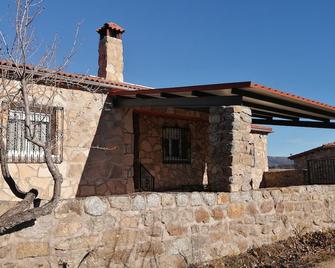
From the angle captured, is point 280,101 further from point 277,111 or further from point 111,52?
point 111,52

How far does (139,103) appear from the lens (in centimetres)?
899

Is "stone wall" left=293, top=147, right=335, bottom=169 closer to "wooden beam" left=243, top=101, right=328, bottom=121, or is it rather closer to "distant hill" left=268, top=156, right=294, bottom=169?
"distant hill" left=268, top=156, right=294, bottom=169

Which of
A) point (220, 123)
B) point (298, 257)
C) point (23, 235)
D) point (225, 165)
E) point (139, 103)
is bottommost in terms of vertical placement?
point (298, 257)

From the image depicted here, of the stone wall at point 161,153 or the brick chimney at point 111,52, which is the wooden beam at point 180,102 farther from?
the brick chimney at point 111,52

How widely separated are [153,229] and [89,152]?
3.94m

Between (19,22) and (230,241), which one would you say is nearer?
(19,22)

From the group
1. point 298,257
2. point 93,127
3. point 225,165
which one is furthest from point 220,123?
point 93,127

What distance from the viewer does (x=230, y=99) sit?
701 centimetres

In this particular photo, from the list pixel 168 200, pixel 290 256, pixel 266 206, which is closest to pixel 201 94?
pixel 266 206

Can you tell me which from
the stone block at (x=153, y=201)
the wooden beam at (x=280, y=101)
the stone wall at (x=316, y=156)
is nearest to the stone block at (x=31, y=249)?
the stone block at (x=153, y=201)

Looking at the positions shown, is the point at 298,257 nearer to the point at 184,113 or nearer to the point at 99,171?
the point at 99,171

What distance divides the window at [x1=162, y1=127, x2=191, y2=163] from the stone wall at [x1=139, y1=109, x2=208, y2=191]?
0.38ft

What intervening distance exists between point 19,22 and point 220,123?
3559mm

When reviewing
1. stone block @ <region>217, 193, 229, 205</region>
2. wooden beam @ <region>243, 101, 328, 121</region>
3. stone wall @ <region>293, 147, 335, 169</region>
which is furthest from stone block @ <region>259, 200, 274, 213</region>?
stone wall @ <region>293, 147, 335, 169</region>
